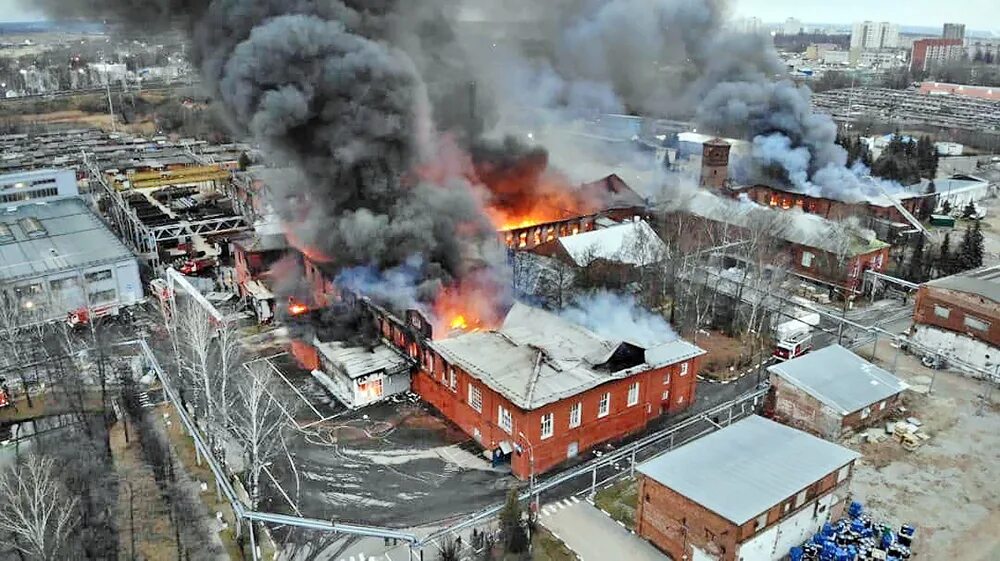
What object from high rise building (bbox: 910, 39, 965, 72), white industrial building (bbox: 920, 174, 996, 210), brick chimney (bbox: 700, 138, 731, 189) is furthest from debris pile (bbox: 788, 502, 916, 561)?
high rise building (bbox: 910, 39, 965, 72)

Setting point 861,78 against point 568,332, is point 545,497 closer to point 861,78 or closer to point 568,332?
point 568,332

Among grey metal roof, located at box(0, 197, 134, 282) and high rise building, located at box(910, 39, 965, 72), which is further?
high rise building, located at box(910, 39, 965, 72)

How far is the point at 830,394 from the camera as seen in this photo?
76.0 feet

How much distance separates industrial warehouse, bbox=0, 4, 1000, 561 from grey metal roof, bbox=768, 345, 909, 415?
115mm

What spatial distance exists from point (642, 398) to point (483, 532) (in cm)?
779

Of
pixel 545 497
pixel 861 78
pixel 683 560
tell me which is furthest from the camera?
A: pixel 861 78

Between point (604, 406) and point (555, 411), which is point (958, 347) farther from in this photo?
point (555, 411)

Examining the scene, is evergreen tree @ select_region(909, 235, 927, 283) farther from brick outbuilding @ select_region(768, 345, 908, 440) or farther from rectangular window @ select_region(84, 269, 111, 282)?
rectangular window @ select_region(84, 269, 111, 282)

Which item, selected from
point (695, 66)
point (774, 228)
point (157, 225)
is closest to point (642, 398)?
point (774, 228)

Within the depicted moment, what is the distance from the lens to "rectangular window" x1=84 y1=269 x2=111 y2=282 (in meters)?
33.2

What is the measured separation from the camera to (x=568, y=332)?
2419cm

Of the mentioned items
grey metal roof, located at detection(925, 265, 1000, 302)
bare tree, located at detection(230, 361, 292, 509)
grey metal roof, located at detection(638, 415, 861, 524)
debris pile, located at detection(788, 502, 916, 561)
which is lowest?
debris pile, located at detection(788, 502, 916, 561)

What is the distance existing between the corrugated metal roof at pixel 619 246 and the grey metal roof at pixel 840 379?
1013cm

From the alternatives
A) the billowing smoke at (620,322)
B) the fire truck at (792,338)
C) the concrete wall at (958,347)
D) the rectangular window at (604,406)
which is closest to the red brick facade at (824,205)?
the concrete wall at (958,347)
